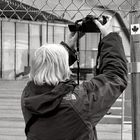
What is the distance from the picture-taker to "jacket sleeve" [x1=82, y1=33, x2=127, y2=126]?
5.40ft

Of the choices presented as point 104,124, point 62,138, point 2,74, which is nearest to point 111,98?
point 62,138

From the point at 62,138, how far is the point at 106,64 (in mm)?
376

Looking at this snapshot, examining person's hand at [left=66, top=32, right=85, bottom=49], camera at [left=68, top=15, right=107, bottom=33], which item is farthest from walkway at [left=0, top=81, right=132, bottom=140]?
camera at [left=68, top=15, right=107, bottom=33]

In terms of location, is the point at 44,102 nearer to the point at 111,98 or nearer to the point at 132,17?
the point at 111,98

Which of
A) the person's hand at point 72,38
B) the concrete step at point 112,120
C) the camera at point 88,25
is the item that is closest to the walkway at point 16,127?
the concrete step at point 112,120

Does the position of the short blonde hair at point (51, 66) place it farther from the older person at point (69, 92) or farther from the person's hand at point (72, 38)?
the person's hand at point (72, 38)

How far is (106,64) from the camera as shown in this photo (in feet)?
5.58

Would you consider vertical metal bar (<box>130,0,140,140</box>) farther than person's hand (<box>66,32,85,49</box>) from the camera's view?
No

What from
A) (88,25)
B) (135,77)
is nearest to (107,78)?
(135,77)

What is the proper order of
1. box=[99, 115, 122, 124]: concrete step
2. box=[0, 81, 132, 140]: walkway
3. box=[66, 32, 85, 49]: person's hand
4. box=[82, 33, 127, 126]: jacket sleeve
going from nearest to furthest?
box=[82, 33, 127, 126]: jacket sleeve
box=[66, 32, 85, 49]: person's hand
box=[0, 81, 132, 140]: walkway
box=[99, 115, 122, 124]: concrete step

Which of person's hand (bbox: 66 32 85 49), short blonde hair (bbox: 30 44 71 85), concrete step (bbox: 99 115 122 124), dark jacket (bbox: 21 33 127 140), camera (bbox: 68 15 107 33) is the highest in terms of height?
camera (bbox: 68 15 107 33)

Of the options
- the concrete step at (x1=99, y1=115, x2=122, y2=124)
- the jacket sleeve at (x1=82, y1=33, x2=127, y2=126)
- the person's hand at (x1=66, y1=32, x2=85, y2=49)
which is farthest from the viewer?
the concrete step at (x1=99, y1=115, x2=122, y2=124)

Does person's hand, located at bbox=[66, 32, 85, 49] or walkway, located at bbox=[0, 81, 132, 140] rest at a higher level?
person's hand, located at bbox=[66, 32, 85, 49]

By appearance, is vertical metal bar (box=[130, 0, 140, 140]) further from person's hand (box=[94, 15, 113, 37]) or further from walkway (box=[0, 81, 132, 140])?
walkway (box=[0, 81, 132, 140])
